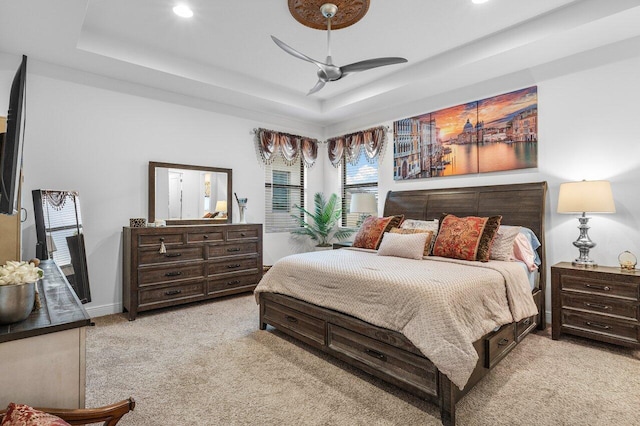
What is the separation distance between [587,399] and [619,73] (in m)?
2.90

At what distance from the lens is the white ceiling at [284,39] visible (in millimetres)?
2781

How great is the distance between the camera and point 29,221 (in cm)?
334

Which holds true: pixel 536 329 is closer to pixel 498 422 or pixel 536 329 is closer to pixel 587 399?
pixel 587 399

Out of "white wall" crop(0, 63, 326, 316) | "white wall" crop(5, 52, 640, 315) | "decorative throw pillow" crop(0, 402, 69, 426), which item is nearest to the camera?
"decorative throw pillow" crop(0, 402, 69, 426)

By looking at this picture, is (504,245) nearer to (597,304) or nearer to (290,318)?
(597,304)

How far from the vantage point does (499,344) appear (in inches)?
91.1

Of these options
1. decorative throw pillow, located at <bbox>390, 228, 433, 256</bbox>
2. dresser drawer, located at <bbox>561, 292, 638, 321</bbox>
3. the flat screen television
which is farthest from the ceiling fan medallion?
dresser drawer, located at <bbox>561, 292, 638, 321</bbox>

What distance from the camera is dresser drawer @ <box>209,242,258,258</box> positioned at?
4219mm

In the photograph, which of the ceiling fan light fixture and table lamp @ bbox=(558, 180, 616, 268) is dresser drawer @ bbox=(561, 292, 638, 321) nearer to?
table lamp @ bbox=(558, 180, 616, 268)

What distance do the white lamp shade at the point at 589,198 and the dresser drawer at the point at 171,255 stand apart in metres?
3.93

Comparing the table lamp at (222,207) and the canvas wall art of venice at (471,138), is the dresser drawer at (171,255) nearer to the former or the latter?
the table lamp at (222,207)

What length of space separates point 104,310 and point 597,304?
4.90 meters

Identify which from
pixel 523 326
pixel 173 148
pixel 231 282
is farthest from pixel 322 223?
pixel 523 326

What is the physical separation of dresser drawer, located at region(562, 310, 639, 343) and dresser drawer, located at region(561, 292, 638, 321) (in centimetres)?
5
